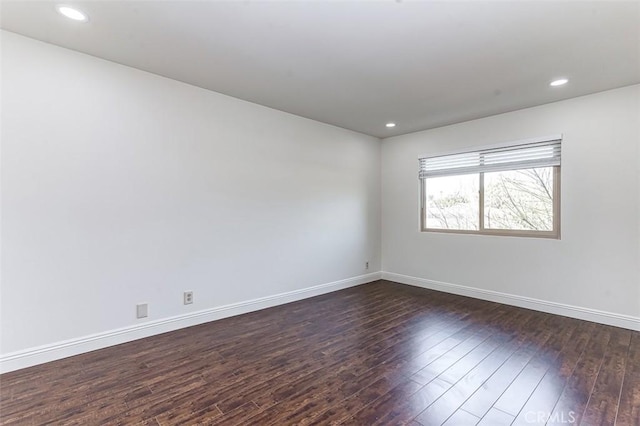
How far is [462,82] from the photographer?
9.96 ft

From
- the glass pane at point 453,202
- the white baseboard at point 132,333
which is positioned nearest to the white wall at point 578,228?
the glass pane at point 453,202

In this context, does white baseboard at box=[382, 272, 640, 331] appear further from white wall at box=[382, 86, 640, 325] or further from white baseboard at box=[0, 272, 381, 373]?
white baseboard at box=[0, 272, 381, 373]

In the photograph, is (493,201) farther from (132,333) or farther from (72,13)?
(72,13)

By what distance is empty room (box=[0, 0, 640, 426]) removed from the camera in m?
1.98

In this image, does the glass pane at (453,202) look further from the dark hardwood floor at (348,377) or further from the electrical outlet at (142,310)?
the electrical outlet at (142,310)

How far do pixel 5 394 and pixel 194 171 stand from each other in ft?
7.11

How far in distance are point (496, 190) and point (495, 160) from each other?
42 cm

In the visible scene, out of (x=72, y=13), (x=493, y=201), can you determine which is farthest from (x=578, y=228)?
(x=72, y=13)

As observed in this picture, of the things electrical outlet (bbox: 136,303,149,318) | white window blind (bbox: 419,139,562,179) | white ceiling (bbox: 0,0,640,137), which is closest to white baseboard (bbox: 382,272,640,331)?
white window blind (bbox: 419,139,562,179)

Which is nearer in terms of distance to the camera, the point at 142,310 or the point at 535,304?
the point at 142,310

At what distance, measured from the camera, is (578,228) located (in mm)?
3443

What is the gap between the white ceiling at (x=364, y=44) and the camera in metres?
1.96

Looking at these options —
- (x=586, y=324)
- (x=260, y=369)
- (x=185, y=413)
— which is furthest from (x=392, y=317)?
(x=185, y=413)

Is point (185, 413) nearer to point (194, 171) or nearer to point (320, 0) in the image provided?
point (194, 171)
